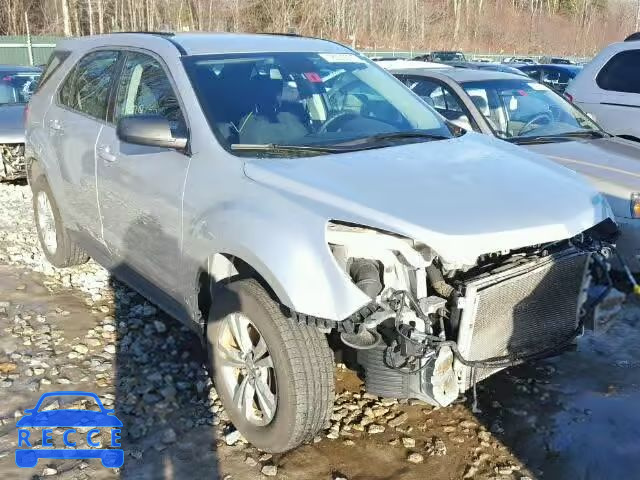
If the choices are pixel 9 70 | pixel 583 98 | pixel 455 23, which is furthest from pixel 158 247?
pixel 455 23

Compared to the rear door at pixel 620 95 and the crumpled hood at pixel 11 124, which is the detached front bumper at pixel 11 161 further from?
the rear door at pixel 620 95

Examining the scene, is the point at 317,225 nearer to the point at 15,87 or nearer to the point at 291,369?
the point at 291,369

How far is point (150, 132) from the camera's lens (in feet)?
11.2

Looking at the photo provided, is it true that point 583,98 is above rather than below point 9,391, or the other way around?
above

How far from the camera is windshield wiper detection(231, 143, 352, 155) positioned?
340 centimetres

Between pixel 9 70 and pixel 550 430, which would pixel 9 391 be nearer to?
pixel 550 430

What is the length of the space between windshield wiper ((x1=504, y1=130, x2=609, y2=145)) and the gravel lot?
178 cm

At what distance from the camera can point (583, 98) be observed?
26.9 ft

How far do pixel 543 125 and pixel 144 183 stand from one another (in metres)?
4.18

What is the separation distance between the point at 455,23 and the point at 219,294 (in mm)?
58634

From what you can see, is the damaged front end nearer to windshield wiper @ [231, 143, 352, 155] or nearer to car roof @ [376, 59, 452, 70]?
windshield wiper @ [231, 143, 352, 155]

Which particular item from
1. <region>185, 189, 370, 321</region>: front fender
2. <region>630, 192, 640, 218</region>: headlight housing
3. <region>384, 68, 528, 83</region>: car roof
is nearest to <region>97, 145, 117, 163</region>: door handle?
<region>185, 189, 370, 321</region>: front fender

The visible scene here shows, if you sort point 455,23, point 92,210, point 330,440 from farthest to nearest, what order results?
point 455,23
point 92,210
point 330,440

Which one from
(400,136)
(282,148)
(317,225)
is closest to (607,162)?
(400,136)
